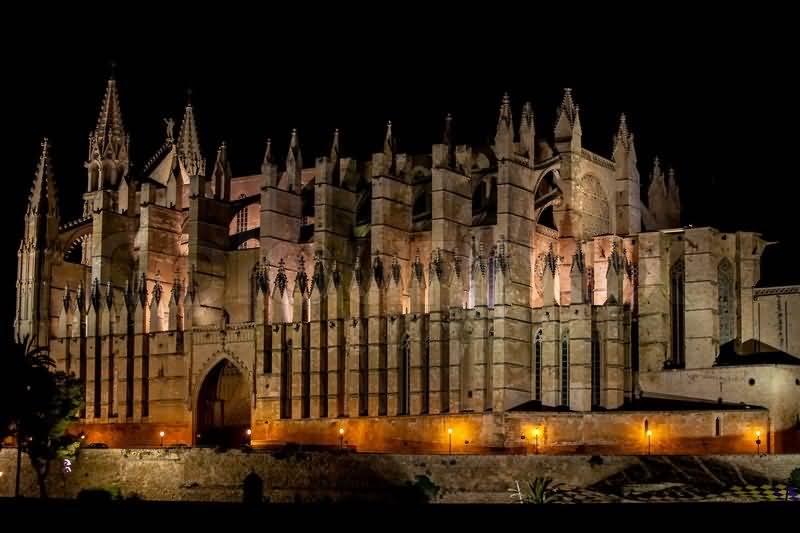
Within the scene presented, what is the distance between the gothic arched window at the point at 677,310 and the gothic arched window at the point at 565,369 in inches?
175

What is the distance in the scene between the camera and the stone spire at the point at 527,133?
74.9 meters

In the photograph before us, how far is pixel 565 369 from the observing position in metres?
70.9

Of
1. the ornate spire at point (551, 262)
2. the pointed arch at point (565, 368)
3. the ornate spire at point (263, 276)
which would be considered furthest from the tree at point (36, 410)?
the ornate spire at point (551, 262)

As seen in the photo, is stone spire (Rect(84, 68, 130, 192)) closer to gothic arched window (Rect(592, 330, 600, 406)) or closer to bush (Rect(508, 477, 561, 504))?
gothic arched window (Rect(592, 330, 600, 406))

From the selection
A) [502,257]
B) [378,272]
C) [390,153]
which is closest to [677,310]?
[502,257]

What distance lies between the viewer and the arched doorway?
81.1 m

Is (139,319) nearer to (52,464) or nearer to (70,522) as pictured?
(52,464)

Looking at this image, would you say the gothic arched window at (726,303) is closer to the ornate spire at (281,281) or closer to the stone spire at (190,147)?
the ornate spire at (281,281)

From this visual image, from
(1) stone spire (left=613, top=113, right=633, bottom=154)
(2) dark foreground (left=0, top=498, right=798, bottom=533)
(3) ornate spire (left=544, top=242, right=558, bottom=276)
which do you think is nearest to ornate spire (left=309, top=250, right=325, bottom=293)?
(3) ornate spire (left=544, top=242, right=558, bottom=276)

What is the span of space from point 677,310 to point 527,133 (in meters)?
10.1

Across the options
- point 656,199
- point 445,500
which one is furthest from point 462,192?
point 445,500

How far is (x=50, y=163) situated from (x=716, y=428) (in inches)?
1488

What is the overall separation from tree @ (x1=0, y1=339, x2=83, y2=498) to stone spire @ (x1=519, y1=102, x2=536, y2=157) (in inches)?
859

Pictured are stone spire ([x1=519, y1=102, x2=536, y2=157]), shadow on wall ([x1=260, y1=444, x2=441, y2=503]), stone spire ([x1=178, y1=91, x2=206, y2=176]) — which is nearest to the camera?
shadow on wall ([x1=260, y1=444, x2=441, y2=503])
